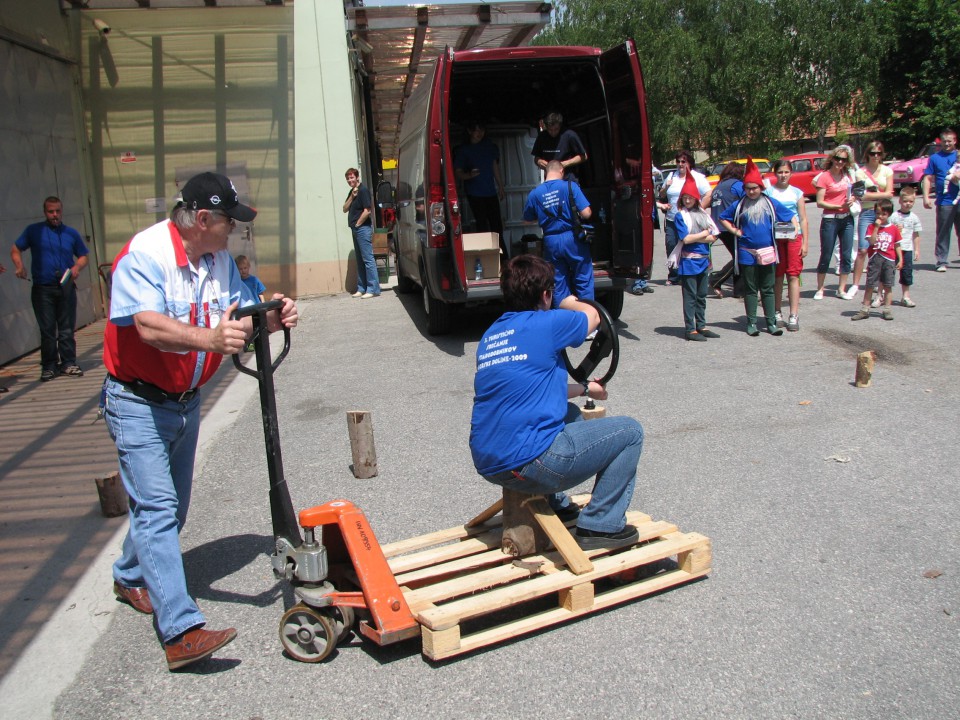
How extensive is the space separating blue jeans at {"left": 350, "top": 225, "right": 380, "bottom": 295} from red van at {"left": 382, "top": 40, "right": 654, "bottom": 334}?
1.80 m

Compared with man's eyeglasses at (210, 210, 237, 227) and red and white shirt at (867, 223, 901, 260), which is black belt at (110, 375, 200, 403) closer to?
man's eyeglasses at (210, 210, 237, 227)

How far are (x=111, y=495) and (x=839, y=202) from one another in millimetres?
9063

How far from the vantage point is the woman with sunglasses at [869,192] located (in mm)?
10539

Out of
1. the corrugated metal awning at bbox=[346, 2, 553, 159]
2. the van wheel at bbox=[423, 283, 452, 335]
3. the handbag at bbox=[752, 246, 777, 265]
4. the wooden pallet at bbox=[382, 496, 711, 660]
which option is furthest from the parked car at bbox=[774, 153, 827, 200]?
the wooden pallet at bbox=[382, 496, 711, 660]

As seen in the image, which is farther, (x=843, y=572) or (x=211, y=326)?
(x=843, y=572)

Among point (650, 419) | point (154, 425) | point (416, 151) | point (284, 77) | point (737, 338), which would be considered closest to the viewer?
point (154, 425)

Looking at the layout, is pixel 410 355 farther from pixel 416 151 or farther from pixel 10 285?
pixel 10 285

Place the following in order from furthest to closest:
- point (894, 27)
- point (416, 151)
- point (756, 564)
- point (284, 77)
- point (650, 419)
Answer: point (894, 27)
point (284, 77)
point (416, 151)
point (650, 419)
point (756, 564)

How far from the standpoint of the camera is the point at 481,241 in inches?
368

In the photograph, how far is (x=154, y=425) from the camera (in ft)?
11.3

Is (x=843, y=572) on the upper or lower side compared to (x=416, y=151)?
lower

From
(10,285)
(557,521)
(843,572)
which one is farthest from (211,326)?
(10,285)

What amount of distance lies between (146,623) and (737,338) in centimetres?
668

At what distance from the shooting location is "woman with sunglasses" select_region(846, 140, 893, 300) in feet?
34.6
